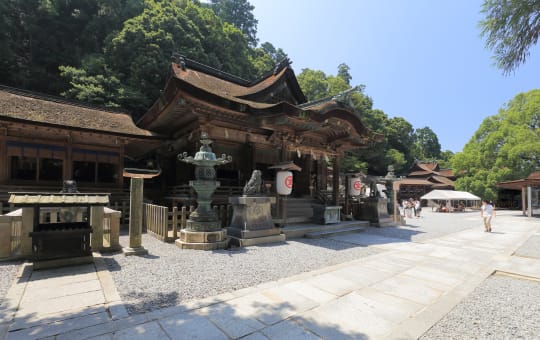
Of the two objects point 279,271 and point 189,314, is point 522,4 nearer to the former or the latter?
point 279,271

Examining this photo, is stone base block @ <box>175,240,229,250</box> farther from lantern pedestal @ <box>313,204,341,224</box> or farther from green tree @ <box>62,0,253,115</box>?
green tree @ <box>62,0,253,115</box>

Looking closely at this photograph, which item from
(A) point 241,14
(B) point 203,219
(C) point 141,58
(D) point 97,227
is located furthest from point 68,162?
(A) point 241,14

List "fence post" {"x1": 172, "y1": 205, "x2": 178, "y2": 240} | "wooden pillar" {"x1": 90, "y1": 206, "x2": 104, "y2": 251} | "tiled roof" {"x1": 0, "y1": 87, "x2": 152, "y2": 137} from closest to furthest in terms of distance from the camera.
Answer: "wooden pillar" {"x1": 90, "y1": 206, "x2": 104, "y2": 251}
"fence post" {"x1": 172, "y1": 205, "x2": 178, "y2": 240}
"tiled roof" {"x1": 0, "y1": 87, "x2": 152, "y2": 137}

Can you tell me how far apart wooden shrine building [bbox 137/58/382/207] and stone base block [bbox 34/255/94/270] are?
208 inches

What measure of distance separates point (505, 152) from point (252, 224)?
29.1m

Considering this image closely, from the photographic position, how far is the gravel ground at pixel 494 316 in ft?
9.48

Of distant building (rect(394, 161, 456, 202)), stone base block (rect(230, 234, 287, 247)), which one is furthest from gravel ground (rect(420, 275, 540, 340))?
distant building (rect(394, 161, 456, 202))

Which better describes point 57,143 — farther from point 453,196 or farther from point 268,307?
point 453,196

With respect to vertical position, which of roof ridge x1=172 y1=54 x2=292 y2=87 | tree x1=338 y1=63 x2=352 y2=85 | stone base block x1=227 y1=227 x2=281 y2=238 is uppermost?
tree x1=338 y1=63 x2=352 y2=85

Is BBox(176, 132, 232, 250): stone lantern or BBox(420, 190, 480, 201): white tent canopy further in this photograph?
BBox(420, 190, 480, 201): white tent canopy

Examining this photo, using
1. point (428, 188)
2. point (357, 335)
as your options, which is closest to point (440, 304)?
point (357, 335)

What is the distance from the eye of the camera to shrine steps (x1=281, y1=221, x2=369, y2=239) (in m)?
8.62

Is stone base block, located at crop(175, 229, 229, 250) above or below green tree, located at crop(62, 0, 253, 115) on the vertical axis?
below

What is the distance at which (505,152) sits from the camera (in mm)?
24406
